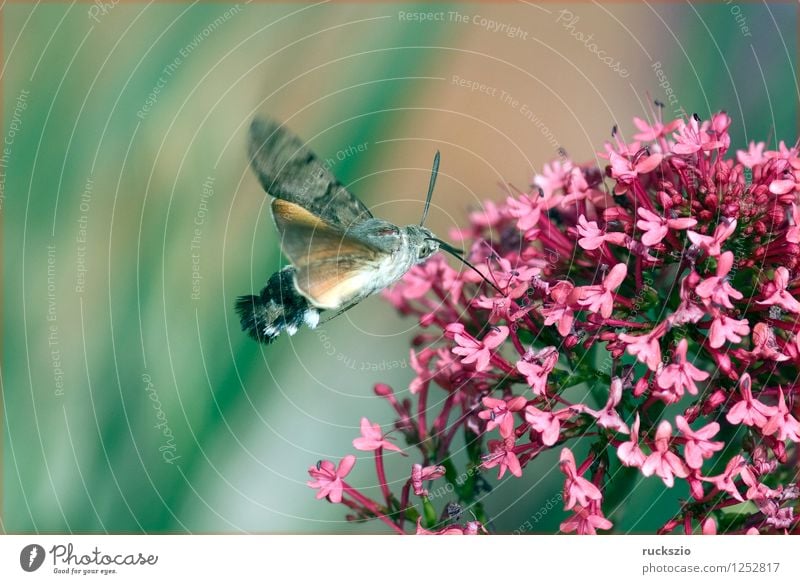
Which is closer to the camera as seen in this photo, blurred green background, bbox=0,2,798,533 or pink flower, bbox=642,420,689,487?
pink flower, bbox=642,420,689,487

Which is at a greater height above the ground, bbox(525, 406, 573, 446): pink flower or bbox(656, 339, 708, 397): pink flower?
bbox(656, 339, 708, 397): pink flower

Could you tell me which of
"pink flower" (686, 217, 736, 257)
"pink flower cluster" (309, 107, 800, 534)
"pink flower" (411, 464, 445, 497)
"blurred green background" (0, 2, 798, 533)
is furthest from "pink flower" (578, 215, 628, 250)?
"blurred green background" (0, 2, 798, 533)

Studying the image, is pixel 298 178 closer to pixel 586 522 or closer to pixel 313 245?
pixel 313 245

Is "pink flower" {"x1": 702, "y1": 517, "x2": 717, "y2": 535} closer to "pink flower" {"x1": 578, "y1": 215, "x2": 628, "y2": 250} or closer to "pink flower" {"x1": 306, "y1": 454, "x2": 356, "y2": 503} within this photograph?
"pink flower" {"x1": 578, "y1": 215, "x2": 628, "y2": 250}

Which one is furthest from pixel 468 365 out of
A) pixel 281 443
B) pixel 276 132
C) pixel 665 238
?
pixel 281 443

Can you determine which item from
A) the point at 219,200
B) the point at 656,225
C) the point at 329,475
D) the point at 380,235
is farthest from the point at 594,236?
the point at 219,200

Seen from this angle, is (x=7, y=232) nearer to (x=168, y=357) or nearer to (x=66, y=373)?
(x=66, y=373)
